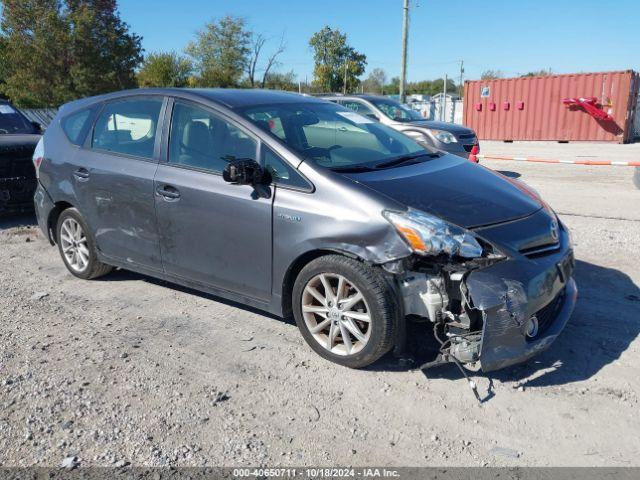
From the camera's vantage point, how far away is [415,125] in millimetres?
11141

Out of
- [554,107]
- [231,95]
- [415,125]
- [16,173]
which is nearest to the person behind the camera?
[231,95]

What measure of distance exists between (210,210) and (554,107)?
22.6 metres

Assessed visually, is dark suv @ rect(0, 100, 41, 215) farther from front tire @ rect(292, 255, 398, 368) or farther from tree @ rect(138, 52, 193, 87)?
tree @ rect(138, 52, 193, 87)

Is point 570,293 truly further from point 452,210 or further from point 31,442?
point 31,442

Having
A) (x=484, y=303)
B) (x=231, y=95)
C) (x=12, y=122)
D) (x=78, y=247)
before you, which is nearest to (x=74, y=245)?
(x=78, y=247)

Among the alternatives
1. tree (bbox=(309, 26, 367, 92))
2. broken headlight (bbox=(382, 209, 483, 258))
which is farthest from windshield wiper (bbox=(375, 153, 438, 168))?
tree (bbox=(309, 26, 367, 92))

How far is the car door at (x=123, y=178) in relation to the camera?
14.7 ft

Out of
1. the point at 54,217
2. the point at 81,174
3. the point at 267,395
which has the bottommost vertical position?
the point at 267,395

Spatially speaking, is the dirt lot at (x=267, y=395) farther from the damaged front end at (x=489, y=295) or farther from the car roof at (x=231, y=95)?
the car roof at (x=231, y=95)

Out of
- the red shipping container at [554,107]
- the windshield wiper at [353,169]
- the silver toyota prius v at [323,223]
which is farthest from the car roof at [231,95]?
the red shipping container at [554,107]

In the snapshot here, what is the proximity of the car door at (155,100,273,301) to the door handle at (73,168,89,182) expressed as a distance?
971 millimetres

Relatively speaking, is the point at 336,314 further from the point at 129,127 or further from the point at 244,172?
the point at 129,127

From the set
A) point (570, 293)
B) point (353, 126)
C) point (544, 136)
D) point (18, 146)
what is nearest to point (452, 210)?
point (570, 293)

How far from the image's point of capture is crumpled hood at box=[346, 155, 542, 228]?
3.42 meters
